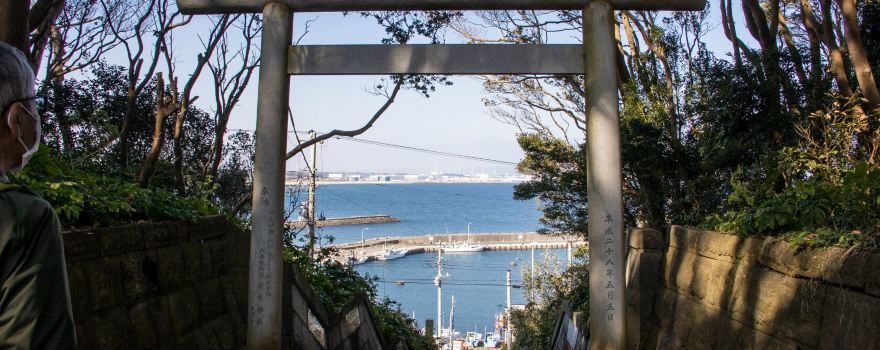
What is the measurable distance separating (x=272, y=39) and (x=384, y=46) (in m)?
0.96

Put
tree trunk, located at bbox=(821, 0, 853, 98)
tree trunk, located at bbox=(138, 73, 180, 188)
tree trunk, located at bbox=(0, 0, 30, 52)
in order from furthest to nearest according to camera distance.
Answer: tree trunk, located at bbox=(821, 0, 853, 98)
tree trunk, located at bbox=(138, 73, 180, 188)
tree trunk, located at bbox=(0, 0, 30, 52)

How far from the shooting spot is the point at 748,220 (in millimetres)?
4867

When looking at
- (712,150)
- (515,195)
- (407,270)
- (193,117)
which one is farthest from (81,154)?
(407,270)

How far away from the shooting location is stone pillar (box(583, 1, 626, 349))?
5504 millimetres

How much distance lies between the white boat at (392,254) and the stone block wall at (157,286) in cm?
4414

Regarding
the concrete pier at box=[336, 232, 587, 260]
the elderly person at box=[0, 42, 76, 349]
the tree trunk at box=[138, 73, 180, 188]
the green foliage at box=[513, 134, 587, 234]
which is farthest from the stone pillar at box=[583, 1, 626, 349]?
the concrete pier at box=[336, 232, 587, 260]

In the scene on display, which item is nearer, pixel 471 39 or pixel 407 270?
pixel 471 39

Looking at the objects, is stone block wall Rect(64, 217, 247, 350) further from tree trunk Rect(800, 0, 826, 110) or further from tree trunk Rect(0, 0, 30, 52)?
tree trunk Rect(800, 0, 826, 110)

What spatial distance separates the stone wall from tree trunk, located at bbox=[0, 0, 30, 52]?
542 centimetres

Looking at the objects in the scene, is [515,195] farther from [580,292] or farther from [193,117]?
[193,117]

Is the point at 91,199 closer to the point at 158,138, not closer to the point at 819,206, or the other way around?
the point at 158,138

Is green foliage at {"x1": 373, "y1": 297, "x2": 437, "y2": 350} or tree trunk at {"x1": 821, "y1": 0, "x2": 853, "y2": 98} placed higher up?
tree trunk at {"x1": 821, "y1": 0, "x2": 853, "y2": 98}

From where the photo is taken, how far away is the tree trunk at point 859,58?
7219mm

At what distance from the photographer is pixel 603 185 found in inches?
221
